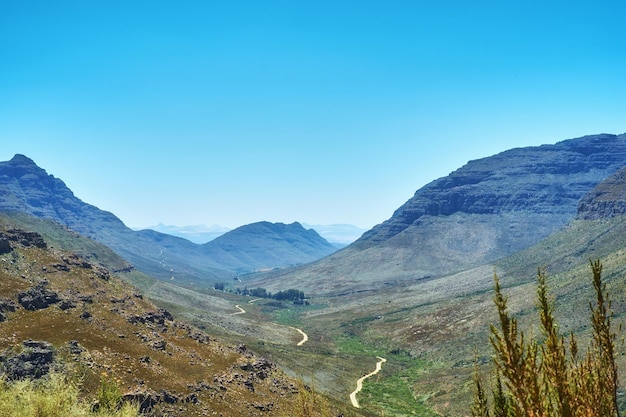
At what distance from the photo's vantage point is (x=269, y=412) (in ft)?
209

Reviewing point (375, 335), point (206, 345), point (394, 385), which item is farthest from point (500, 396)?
point (375, 335)

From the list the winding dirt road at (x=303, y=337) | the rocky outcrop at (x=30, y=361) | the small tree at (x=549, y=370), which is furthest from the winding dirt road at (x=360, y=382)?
the small tree at (x=549, y=370)

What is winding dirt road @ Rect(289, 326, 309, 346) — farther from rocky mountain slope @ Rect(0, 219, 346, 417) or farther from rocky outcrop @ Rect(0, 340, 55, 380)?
rocky outcrop @ Rect(0, 340, 55, 380)

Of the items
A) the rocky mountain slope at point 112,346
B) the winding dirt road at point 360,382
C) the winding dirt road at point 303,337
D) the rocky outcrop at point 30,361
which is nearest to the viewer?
the rocky outcrop at point 30,361

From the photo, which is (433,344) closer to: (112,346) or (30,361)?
(112,346)

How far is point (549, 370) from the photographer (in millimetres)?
10359

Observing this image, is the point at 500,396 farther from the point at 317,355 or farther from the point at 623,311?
the point at 317,355

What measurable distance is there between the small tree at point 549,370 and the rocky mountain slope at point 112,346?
Answer: 161 ft

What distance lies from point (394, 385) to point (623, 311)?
186 feet

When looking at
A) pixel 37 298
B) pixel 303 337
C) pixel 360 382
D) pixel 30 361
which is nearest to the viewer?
pixel 30 361

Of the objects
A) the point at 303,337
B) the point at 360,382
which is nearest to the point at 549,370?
the point at 360,382

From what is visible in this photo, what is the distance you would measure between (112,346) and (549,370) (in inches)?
2435

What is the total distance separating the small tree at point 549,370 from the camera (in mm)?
9531

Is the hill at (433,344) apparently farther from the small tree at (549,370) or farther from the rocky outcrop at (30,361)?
the small tree at (549,370)
